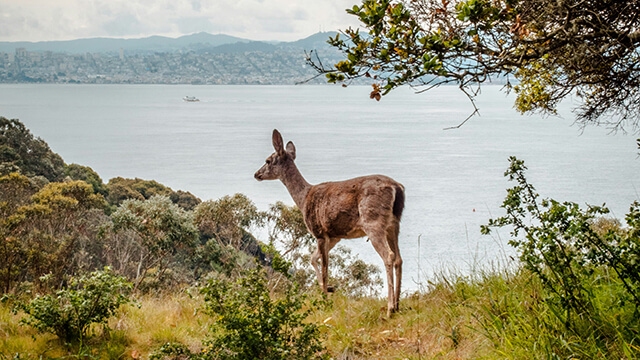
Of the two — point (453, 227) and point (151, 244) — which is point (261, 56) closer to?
point (453, 227)

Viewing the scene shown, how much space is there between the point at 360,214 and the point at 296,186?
134 cm

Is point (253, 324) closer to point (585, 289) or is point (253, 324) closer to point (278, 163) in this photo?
point (585, 289)

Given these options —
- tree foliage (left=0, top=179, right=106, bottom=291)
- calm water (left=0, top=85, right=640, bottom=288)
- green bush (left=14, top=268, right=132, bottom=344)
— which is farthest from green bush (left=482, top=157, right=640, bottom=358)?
tree foliage (left=0, top=179, right=106, bottom=291)

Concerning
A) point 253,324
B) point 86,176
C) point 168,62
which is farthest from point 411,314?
point 168,62

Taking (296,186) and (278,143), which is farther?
(278,143)

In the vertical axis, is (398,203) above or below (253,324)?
above

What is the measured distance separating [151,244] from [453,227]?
18.1m

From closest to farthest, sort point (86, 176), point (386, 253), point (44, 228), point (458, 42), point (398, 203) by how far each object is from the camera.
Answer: point (458, 42) < point (386, 253) < point (398, 203) < point (44, 228) < point (86, 176)

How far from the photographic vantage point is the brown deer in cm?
561

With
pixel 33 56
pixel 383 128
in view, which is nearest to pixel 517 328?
pixel 33 56

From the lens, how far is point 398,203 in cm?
583

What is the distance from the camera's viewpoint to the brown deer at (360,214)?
18.4 ft

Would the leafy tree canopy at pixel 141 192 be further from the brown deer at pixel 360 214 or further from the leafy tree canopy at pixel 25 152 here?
the brown deer at pixel 360 214

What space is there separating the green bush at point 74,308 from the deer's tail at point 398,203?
8.91 feet
